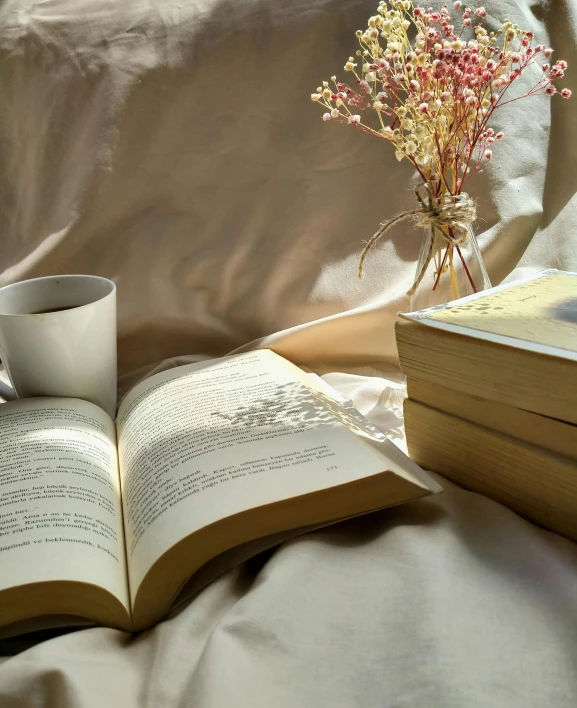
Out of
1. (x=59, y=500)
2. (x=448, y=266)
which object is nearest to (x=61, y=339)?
(x=59, y=500)

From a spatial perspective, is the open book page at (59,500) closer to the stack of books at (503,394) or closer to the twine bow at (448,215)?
the stack of books at (503,394)

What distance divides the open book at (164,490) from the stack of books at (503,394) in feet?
0.17

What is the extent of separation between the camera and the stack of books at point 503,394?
46 centimetres

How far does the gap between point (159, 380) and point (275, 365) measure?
0.45 ft

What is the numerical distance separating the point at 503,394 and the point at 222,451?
24 centimetres

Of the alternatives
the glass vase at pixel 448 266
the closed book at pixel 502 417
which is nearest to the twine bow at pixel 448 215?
the glass vase at pixel 448 266

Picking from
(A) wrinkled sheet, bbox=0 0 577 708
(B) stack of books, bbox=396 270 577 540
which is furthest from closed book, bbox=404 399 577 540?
(A) wrinkled sheet, bbox=0 0 577 708

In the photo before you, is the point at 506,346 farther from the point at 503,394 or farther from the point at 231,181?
the point at 231,181

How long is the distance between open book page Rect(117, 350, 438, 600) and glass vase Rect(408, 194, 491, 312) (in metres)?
0.16

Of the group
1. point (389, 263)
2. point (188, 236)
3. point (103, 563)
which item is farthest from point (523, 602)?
point (188, 236)

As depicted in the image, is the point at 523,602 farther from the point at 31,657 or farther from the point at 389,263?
the point at 389,263

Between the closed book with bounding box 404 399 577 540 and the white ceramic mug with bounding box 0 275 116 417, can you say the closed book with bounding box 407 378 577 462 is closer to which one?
the closed book with bounding box 404 399 577 540

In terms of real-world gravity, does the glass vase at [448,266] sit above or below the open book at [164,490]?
above

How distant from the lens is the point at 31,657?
1.34 ft
